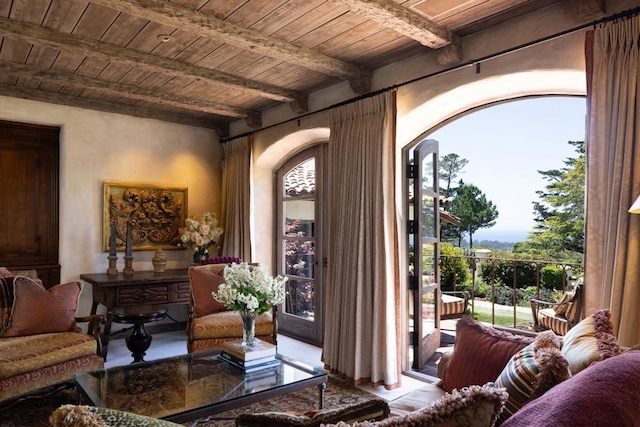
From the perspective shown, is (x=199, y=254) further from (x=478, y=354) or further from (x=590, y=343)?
(x=590, y=343)

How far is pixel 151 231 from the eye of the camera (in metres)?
5.32

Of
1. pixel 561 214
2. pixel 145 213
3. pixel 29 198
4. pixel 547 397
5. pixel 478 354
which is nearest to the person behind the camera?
pixel 547 397

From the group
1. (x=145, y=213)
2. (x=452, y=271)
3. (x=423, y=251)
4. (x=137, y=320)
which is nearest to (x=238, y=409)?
(x=137, y=320)

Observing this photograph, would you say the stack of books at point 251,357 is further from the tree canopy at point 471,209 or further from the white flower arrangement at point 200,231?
the tree canopy at point 471,209

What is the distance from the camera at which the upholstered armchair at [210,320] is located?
12.2ft

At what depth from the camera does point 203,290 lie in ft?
→ 13.4

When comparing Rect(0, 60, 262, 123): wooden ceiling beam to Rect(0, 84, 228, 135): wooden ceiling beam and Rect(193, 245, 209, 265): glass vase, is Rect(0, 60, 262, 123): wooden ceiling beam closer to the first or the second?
Rect(0, 84, 228, 135): wooden ceiling beam

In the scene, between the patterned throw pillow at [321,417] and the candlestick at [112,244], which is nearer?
the patterned throw pillow at [321,417]

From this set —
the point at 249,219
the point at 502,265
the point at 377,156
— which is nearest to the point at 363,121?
the point at 377,156

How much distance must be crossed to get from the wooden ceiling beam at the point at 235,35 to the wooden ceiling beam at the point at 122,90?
1.78 meters

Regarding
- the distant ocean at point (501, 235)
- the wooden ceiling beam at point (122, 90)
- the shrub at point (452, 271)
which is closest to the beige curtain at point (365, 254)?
the wooden ceiling beam at point (122, 90)

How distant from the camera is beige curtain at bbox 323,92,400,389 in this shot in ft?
11.4

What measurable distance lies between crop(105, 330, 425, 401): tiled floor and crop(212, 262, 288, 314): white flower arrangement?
51.6 inches

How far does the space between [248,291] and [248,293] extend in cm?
1
